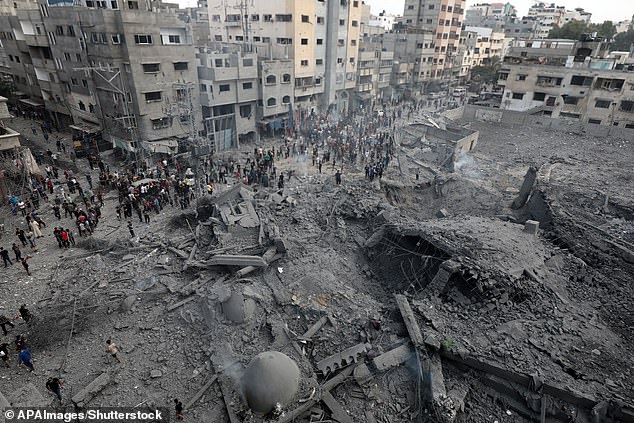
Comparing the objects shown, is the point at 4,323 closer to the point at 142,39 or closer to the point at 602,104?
the point at 142,39

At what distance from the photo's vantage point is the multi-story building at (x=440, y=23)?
203ft

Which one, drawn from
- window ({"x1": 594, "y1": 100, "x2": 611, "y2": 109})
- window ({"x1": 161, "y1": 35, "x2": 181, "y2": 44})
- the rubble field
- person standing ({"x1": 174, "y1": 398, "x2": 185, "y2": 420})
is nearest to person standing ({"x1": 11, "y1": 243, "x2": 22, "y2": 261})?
the rubble field

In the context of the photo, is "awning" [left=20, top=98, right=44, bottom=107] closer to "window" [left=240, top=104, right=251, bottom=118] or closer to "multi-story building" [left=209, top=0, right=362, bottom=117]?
"multi-story building" [left=209, top=0, right=362, bottom=117]

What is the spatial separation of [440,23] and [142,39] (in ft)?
173

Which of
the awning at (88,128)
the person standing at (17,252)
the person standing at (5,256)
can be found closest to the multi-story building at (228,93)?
the awning at (88,128)

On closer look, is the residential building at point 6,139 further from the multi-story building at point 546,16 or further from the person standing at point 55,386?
the multi-story building at point 546,16

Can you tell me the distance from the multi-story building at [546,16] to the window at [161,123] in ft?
328

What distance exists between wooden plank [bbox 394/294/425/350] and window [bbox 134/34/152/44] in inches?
1037

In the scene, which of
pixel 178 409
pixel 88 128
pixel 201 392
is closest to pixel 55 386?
pixel 178 409

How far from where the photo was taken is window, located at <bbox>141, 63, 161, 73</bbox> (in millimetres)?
27636

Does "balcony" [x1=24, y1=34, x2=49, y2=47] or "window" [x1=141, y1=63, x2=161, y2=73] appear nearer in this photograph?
"window" [x1=141, y1=63, x2=161, y2=73]

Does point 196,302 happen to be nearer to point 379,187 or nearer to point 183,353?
point 183,353

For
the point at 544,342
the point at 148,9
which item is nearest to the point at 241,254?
the point at 544,342

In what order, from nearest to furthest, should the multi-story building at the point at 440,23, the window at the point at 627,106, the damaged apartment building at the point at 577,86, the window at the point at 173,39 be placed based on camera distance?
the window at the point at 173,39 < the window at the point at 627,106 < the damaged apartment building at the point at 577,86 < the multi-story building at the point at 440,23
